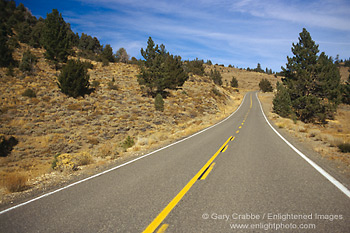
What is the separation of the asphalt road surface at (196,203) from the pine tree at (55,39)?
32.6m

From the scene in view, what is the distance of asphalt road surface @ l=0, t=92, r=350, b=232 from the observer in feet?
9.68

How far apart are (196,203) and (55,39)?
36084 mm

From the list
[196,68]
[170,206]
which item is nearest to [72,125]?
[170,206]

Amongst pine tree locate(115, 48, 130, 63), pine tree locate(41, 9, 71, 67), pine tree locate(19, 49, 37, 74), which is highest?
pine tree locate(115, 48, 130, 63)

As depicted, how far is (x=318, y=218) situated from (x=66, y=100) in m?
25.3

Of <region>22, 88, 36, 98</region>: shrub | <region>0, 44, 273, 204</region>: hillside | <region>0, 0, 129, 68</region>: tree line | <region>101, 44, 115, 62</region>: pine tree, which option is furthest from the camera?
<region>101, 44, 115, 62</region>: pine tree

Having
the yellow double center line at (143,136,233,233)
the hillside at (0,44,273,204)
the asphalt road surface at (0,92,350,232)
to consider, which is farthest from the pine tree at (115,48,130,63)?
the yellow double center line at (143,136,233,233)

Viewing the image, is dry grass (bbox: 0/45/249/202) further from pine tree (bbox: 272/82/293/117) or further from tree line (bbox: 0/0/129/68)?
pine tree (bbox: 272/82/293/117)

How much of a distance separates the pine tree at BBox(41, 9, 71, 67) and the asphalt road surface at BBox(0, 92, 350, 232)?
32567mm

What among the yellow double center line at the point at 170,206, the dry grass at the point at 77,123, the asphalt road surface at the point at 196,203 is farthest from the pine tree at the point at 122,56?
the yellow double center line at the point at 170,206

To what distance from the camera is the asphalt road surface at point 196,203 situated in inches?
116

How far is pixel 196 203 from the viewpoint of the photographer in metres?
3.62

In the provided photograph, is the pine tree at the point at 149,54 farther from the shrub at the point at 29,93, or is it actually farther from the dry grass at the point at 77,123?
the shrub at the point at 29,93

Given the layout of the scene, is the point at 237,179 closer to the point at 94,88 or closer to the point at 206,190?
the point at 206,190
